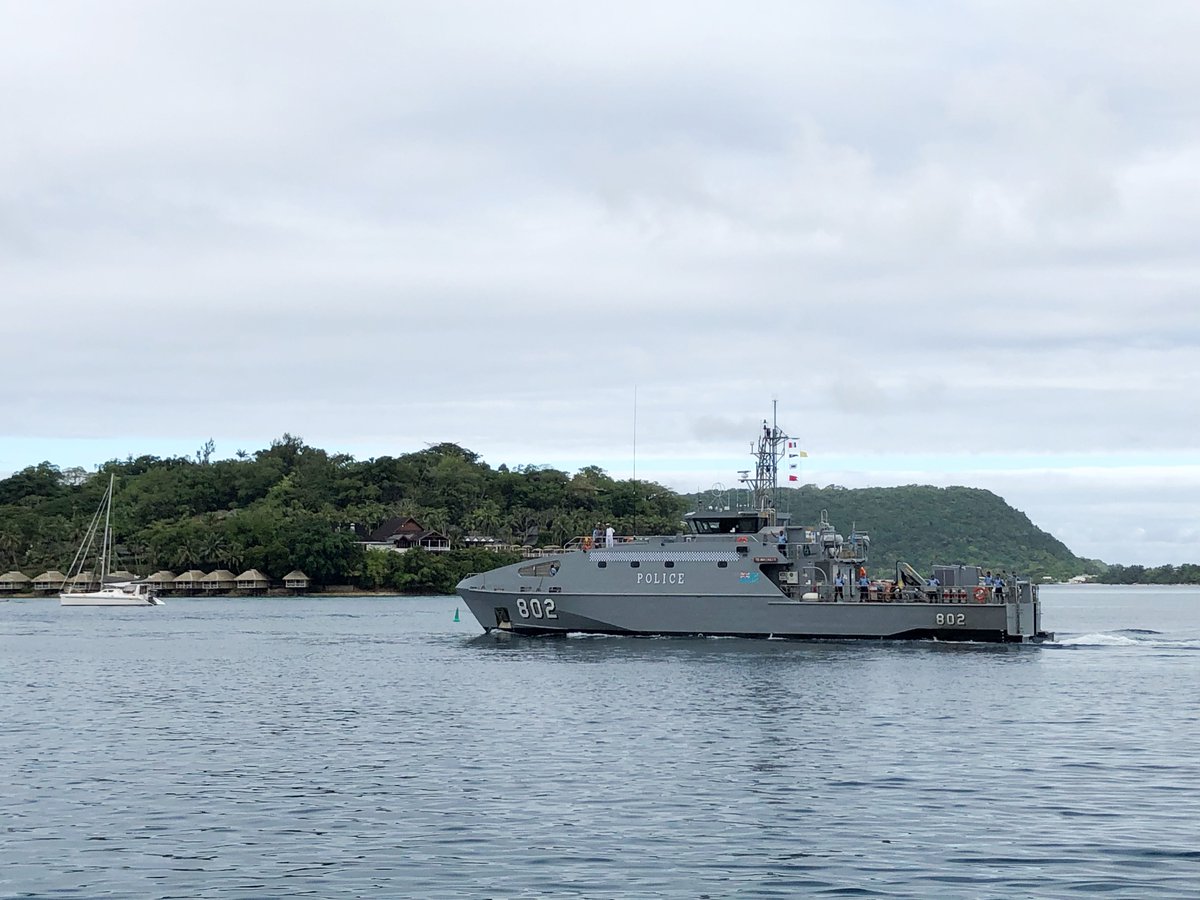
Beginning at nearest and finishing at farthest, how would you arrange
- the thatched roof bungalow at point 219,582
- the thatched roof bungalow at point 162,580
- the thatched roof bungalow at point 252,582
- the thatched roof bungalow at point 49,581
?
the thatched roof bungalow at point 219,582, the thatched roof bungalow at point 252,582, the thatched roof bungalow at point 162,580, the thatched roof bungalow at point 49,581

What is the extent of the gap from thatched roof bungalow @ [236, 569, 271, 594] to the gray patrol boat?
10098 centimetres

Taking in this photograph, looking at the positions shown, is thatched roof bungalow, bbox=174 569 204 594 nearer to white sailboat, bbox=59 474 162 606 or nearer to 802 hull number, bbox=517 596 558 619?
white sailboat, bbox=59 474 162 606

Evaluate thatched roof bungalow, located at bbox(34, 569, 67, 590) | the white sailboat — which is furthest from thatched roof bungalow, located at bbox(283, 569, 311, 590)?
thatched roof bungalow, located at bbox(34, 569, 67, 590)

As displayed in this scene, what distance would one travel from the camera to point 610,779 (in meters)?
26.0

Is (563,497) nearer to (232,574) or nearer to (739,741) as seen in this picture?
(232,574)

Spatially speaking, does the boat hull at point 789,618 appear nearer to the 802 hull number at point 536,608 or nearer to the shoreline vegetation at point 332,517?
the 802 hull number at point 536,608

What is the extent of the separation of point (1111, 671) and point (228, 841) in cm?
3566

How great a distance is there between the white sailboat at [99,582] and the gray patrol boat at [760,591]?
7223 cm

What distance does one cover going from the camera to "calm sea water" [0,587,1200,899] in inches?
748

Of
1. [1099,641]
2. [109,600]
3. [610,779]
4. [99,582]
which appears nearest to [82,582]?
[99,582]

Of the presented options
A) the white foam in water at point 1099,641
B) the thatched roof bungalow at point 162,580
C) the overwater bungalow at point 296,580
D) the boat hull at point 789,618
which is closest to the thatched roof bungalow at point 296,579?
the overwater bungalow at point 296,580

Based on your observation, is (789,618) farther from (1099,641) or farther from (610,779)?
(610,779)

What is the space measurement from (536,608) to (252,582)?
102m

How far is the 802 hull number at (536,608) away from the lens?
60772mm
